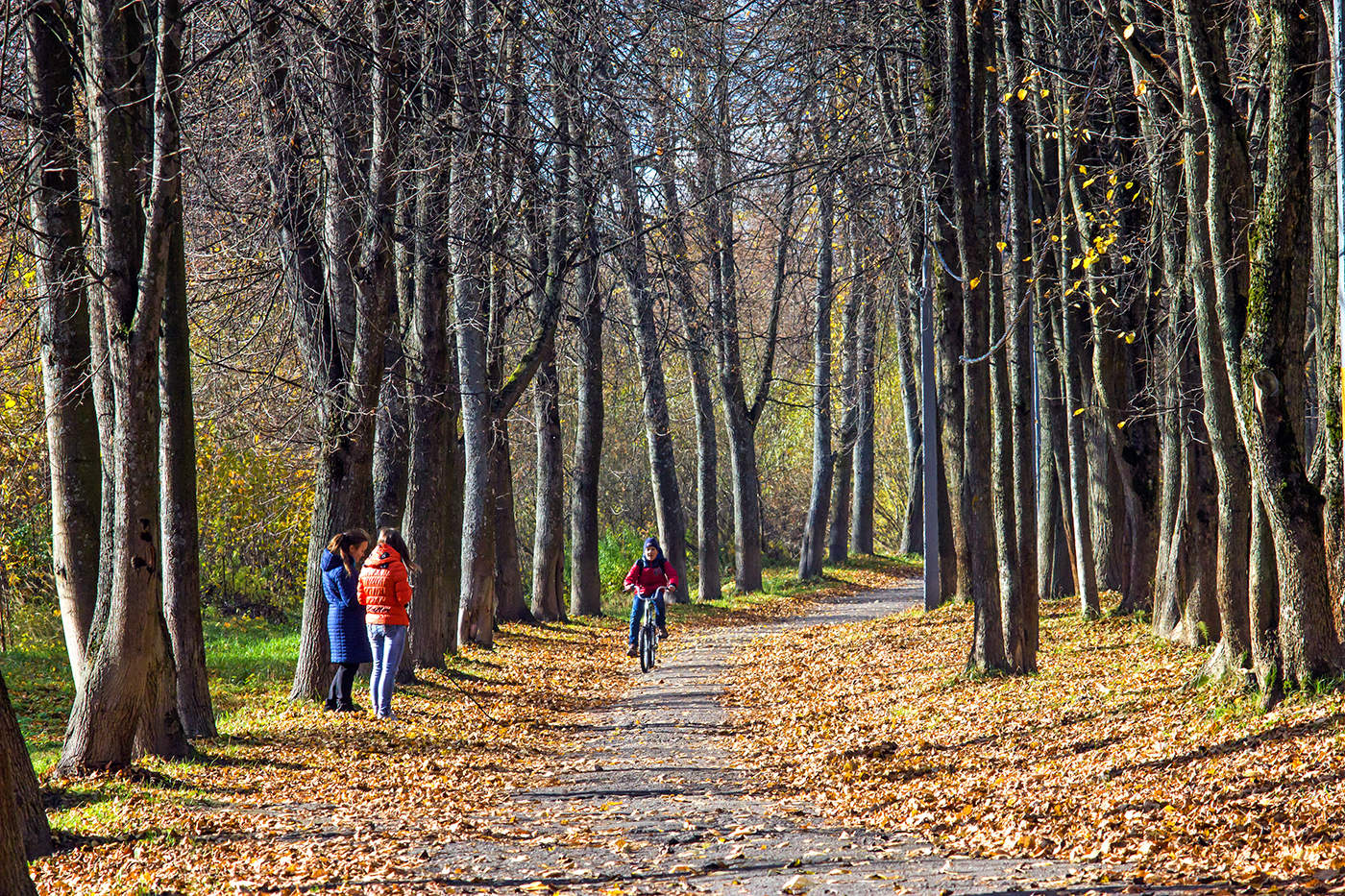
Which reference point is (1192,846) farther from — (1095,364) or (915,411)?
(915,411)

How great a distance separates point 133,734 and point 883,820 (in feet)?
17.1

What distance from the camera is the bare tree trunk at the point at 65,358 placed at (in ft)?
32.1

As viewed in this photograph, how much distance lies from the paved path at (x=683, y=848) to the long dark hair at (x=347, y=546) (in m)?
2.82

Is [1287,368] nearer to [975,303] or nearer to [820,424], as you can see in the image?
[975,303]

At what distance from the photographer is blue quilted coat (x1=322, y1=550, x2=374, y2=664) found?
1194 centimetres

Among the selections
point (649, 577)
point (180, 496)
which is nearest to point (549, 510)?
point (649, 577)

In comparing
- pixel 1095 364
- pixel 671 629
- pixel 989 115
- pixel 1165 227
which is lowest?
pixel 671 629

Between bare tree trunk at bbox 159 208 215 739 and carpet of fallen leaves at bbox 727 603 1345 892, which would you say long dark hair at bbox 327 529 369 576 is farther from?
carpet of fallen leaves at bbox 727 603 1345 892

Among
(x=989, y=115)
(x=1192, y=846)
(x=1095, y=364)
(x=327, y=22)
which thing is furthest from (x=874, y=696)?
(x=327, y=22)

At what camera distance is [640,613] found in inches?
Result: 653

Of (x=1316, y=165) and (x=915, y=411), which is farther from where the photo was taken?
(x=915, y=411)

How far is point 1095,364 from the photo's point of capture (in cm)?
1520

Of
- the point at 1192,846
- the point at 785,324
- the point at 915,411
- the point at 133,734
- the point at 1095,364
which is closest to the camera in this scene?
the point at 1192,846

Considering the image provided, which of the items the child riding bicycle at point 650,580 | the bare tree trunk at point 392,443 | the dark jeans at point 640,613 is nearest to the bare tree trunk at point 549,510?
the child riding bicycle at point 650,580
